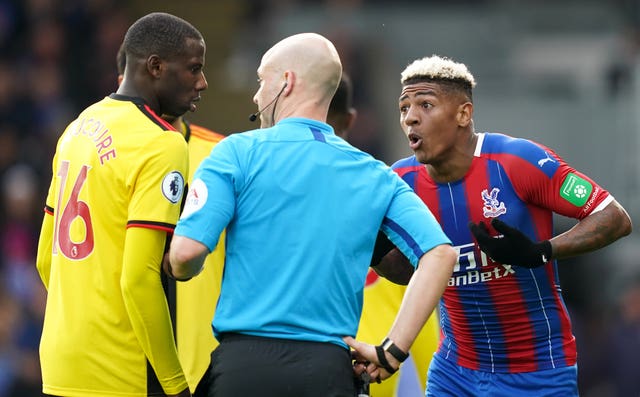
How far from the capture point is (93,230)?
5.03m

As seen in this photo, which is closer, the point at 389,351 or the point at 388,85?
the point at 389,351

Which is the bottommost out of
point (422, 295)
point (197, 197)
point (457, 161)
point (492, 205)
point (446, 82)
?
point (422, 295)

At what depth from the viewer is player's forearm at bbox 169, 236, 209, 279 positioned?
4.41 meters

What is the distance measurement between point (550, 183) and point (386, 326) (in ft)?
4.61

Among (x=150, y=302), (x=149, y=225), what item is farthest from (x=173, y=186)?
(x=150, y=302)

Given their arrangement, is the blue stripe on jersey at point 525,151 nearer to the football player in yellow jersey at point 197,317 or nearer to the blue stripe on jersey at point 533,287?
the blue stripe on jersey at point 533,287

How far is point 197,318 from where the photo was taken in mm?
5914

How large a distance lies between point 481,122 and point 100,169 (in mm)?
11395

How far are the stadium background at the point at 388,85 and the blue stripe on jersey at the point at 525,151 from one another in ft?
21.3

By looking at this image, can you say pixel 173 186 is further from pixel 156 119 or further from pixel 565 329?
pixel 565 329

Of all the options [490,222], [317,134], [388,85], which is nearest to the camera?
[317,134]

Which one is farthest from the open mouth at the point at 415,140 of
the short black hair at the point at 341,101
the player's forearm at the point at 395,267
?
the short black hair at the point at 341,101

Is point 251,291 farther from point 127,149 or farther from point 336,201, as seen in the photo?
point 127,149

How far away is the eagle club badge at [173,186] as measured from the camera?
4925 mm
